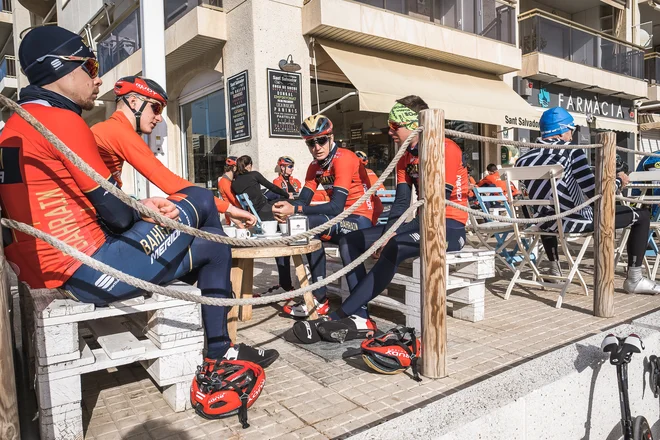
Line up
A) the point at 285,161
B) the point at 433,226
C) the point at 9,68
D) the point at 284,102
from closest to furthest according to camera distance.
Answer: the point at 433,226
the point at 285,161
the point at 284,102
the point at 9,68

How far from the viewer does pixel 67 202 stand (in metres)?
1.94

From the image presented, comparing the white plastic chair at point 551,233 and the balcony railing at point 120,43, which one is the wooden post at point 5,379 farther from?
the balcony railing at point 120,43

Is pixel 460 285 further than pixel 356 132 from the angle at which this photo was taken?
No

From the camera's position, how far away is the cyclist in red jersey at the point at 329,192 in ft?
12.5

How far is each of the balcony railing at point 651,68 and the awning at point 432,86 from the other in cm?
1105

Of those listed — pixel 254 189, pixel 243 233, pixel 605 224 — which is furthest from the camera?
pixel 254 189

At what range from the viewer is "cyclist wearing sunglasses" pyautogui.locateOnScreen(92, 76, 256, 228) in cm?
246

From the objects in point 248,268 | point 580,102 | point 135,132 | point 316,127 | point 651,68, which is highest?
point 651,68

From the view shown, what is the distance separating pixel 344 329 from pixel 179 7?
8689 mm

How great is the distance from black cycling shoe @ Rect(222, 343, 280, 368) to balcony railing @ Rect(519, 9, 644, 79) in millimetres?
13557

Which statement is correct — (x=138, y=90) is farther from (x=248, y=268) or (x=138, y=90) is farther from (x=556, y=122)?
(x=556, y=122)

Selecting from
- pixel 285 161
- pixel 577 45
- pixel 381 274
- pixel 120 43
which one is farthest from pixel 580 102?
pixel 381 274

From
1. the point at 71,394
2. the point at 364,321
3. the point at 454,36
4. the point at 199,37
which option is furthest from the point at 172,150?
the point at 71,394

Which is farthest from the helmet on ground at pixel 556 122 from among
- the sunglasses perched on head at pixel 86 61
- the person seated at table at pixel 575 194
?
the sunglasses perched on head at pixel 86 61
